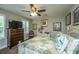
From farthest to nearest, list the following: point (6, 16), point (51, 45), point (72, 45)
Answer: point (51, 45) < point (6, 16) < point (72, 45)

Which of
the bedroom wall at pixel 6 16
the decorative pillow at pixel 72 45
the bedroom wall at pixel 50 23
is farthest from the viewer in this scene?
the bedroom wall at pixel 50 23

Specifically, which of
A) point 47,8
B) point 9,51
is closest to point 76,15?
point 47,8

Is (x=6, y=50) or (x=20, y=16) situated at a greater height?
(x=20, y=16)

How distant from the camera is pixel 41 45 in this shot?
2020mm

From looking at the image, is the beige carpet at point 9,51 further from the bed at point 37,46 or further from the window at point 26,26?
the window at point 26,26

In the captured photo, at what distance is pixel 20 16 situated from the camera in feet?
6.60

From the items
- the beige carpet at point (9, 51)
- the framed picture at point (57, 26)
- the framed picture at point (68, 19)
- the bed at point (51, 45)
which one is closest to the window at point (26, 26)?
the bed at point (51, 45)

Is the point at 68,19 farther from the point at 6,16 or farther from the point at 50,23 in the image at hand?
the point at 6,16

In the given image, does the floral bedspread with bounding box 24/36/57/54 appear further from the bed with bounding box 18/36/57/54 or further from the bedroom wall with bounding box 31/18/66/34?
the bedroom wall with bounding box 31/18/66/34

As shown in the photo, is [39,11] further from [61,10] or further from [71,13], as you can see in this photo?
[71,13]

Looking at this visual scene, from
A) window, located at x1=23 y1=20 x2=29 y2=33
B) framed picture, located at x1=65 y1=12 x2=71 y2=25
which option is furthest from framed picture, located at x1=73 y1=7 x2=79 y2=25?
window, located at x1=23 y1=20 x2=29 y2=33

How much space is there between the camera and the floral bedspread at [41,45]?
195cm
